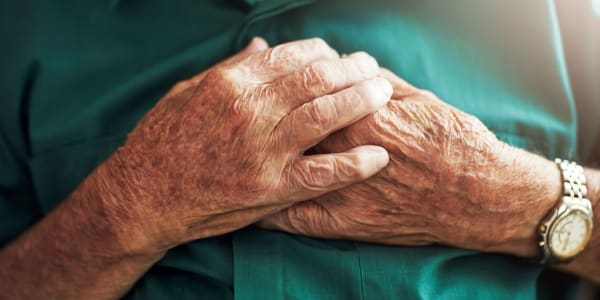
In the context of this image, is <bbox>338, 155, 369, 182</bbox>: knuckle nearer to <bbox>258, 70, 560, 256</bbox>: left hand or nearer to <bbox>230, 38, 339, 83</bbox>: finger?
<bbox>258, 70, 560, 256</bbox>: left hand

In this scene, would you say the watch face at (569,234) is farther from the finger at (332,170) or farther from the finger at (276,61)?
the finger at (276,61)

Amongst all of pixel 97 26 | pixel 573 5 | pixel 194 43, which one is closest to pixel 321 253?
pixel 194 43

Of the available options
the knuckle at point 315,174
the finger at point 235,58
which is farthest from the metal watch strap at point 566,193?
the finger at point 235,58

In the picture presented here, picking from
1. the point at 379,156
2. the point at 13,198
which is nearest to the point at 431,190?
the point at 379,156

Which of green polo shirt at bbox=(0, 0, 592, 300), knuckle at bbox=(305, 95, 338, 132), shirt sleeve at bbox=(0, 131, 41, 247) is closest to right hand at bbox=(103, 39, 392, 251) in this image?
knuckle at bbox=(305, 95, 338, 132)

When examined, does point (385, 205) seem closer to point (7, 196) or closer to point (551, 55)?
point (551, 55)

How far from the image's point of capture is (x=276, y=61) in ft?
3.00

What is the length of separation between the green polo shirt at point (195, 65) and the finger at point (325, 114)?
0.25 metres

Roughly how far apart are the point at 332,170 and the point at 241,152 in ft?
0.48

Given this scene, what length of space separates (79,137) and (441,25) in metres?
0.76

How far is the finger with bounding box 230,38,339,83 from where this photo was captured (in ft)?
2.96

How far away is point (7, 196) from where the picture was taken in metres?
1.09

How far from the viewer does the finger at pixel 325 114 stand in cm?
83

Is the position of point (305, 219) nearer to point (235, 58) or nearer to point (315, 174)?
point (315, 174)
